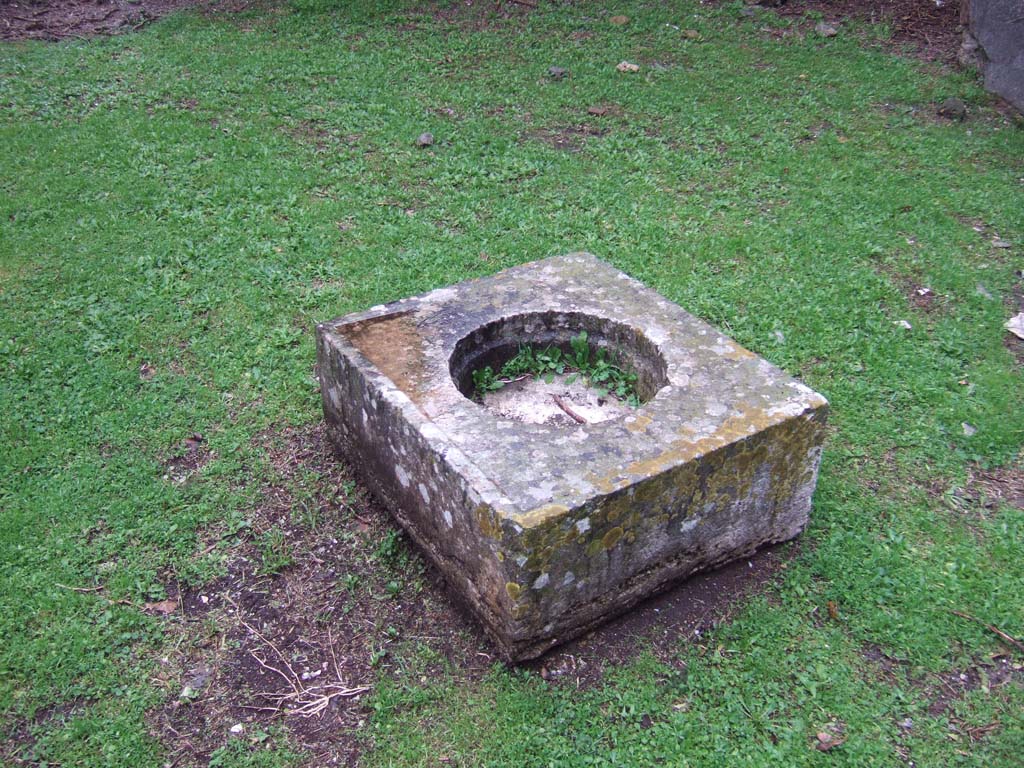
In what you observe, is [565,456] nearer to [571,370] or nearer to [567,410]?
[567,410]

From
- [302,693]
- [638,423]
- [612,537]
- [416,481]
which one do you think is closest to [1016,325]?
[638,423]

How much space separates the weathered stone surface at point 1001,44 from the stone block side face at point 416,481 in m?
7.58

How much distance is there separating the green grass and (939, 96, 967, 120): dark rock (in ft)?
0.46

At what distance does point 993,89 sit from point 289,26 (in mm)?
7493

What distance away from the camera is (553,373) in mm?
4473

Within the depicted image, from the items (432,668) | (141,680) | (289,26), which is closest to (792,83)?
(289,26)

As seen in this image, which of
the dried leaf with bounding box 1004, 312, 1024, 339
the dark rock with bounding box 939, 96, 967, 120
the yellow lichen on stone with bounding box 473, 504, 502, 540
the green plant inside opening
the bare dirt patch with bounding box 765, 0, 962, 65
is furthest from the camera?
the bare dirt patch with bounding box 765, 0, 962, 65

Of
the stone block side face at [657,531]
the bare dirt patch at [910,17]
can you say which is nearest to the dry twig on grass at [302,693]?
the stone block side face at [657,531]

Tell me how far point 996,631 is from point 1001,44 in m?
7.22

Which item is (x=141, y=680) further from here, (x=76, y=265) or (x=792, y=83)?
(x=792, y=83)

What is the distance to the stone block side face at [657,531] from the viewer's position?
3.19 metres

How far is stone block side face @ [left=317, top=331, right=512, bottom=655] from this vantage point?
3.29 meters

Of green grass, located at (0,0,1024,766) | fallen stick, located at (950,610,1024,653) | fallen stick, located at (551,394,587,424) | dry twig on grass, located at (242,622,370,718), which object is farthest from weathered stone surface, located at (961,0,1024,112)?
dry twig on grass, located at (242,622,370,718)

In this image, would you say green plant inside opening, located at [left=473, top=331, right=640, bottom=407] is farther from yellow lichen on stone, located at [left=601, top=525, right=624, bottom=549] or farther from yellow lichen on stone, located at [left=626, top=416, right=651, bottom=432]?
yellow lichen on stone, located at [left=601, top=525, right=624, bottom=549]
